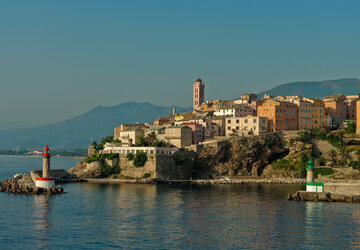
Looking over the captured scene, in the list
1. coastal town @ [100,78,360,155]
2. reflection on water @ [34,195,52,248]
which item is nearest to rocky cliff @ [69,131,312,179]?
coastal town @ [100,78,360,155]

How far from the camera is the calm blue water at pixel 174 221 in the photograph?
41188 millimetres

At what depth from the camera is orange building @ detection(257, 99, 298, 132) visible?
4151 inches

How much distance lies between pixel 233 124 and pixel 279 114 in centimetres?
881

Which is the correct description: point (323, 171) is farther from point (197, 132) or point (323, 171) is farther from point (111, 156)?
point (111, 156)

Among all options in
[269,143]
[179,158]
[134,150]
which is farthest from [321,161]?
[134,150]

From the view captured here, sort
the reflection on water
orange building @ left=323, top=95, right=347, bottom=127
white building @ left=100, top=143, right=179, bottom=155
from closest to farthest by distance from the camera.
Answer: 1. the reflection on water
2. white building @ left=100, top=143, right=179, bottom=155
3. orange building @ left=323, top=95, right=347, bottom=127

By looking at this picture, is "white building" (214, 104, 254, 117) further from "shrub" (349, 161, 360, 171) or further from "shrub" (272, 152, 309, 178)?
"shrub" (349, 161, 360, 171)

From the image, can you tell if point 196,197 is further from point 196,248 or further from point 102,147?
point 102,147

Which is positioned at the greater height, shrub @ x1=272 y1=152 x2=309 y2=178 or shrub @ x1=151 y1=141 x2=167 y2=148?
shrub @ x1=151 y1=141 x2=167 y2=148

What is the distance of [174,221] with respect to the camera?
4944cm

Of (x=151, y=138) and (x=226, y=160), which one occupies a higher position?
(x=151, y=138)

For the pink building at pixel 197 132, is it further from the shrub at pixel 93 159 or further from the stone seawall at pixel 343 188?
the stone seawall at pixel 343 188

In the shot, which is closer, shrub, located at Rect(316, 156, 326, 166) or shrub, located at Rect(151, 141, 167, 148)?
shrub, located at Rect(316, 156, 326, 166)

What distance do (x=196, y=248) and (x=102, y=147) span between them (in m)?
74.9
